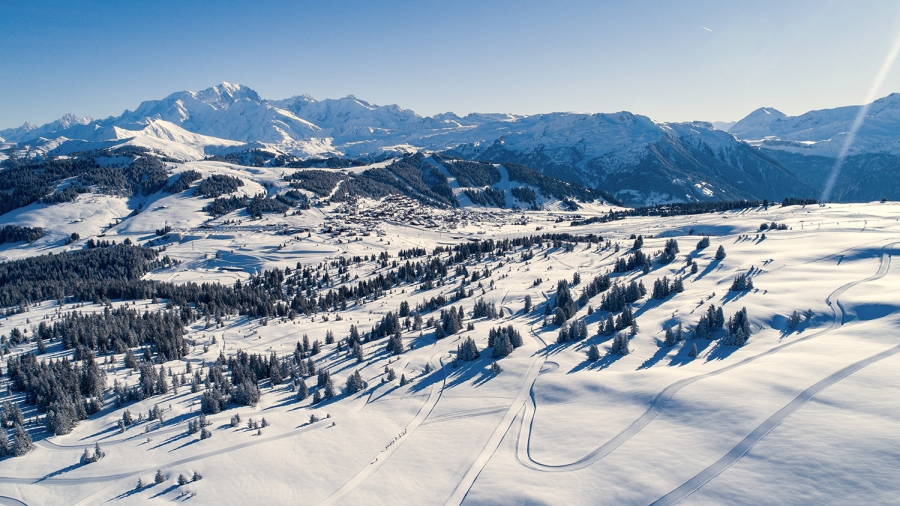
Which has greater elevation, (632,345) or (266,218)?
(266,218)

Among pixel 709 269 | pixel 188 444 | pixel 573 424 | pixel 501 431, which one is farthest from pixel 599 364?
pixel 709 269

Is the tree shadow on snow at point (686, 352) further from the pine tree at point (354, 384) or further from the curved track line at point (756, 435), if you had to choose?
the pine tree at point (354, 384)

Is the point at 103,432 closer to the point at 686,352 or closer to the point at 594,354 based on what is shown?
the point at 594,354

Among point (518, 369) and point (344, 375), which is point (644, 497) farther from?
point (344, 375)

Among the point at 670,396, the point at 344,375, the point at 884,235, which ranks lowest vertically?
the point at 344,375

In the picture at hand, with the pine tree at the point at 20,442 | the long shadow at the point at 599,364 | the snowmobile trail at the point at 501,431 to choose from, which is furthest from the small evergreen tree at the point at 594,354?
the pine tree at the point at 20,442

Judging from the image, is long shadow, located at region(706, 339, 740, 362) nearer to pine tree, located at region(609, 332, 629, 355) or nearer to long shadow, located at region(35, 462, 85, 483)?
pine tree, located at region(609, 332, 629, 355)

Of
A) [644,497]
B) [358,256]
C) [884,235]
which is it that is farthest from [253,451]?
[884,235]
